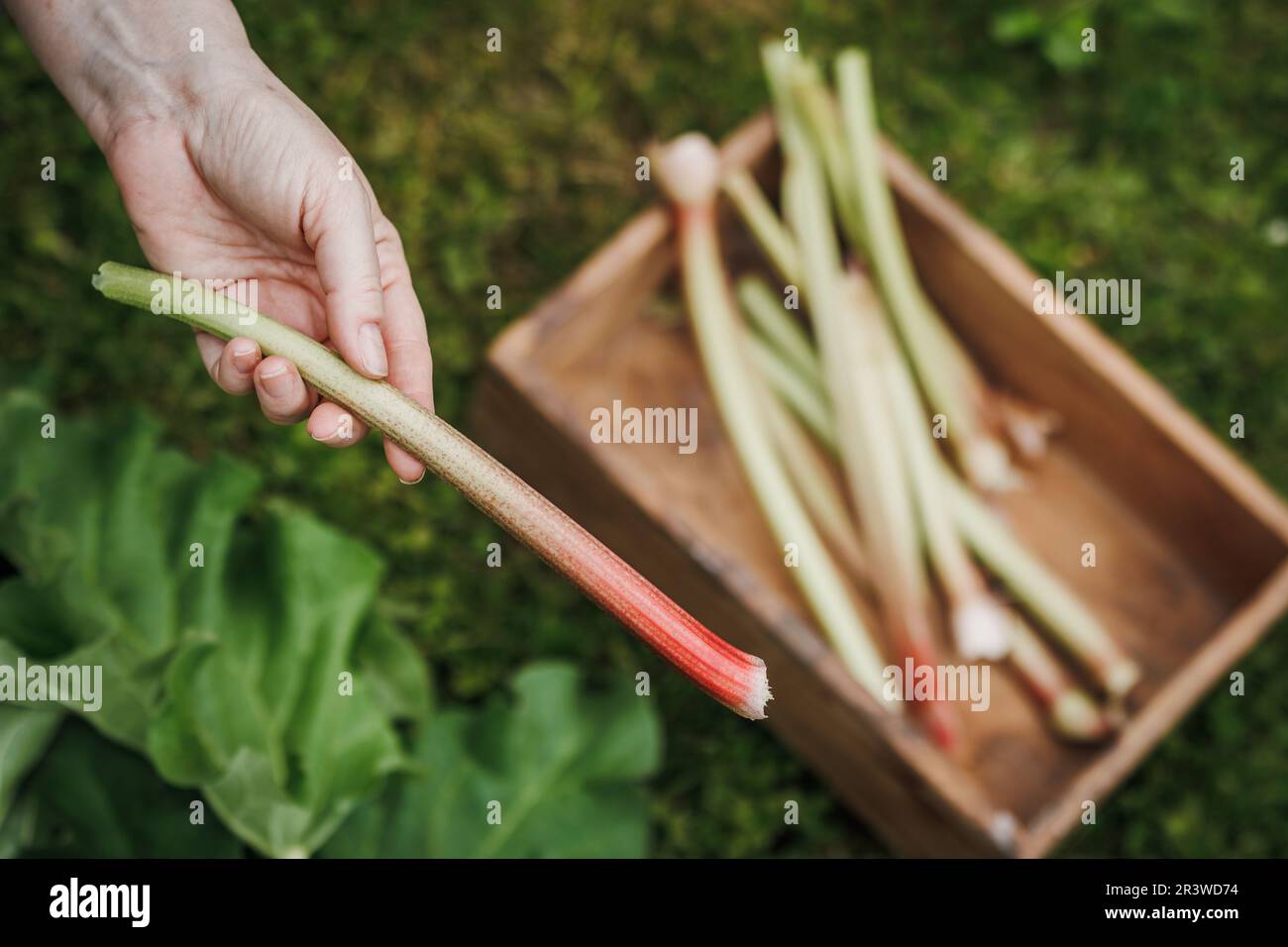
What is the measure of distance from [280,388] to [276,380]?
0.01 metres

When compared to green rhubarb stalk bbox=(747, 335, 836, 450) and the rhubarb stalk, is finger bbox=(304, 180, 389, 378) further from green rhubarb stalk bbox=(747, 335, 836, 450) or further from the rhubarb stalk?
green rhubarb stalk bbox=(747, 335, 836, 450)

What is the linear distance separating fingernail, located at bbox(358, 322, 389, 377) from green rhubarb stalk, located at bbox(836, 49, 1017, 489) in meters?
1.17

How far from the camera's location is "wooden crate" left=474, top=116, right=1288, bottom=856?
6.58 feet

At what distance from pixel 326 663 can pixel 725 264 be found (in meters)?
1.15

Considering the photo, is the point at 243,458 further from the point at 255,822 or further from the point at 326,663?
the point at 255,822

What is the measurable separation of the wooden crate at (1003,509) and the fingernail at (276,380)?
0.67 m

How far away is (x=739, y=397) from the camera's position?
225 centimetres

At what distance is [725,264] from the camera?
2488 millimetres

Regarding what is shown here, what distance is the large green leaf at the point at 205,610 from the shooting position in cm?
180

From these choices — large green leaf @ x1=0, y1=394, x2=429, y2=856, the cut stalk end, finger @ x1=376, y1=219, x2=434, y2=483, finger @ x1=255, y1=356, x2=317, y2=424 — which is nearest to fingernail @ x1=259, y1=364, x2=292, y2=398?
finger @ x1=255, y1=356, x2=317, y2=424

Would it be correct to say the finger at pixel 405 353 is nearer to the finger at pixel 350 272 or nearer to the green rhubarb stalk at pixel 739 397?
the finger at pixel 350 272

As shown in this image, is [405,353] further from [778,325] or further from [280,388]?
[778,325]
